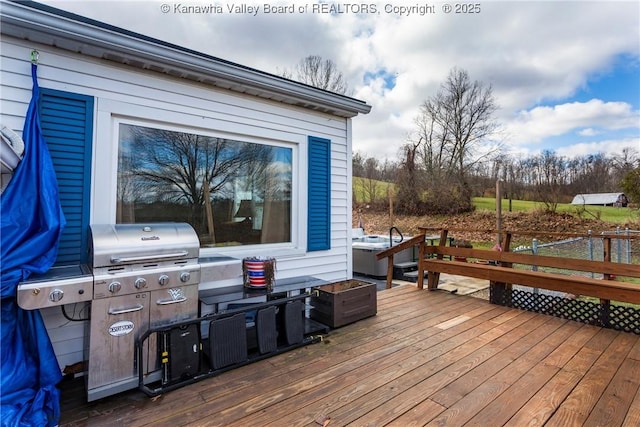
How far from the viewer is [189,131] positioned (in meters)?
2.97

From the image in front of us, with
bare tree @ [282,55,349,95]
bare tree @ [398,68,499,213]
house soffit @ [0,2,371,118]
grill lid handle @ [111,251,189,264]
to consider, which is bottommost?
grill lid handle @ [111,251,189,264]

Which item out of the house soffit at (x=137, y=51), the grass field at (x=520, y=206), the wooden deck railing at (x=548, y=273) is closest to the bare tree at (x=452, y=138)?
the grass field at (x=520, y=206)

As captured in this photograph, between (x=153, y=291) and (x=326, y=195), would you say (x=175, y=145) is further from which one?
(x=326, y=195)

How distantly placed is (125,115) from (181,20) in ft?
7.45

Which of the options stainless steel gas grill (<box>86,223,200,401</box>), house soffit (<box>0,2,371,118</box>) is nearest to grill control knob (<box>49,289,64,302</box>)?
stainless steel gas grill (<box>86,223,200,401</box>)

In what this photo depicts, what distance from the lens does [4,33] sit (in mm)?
2131

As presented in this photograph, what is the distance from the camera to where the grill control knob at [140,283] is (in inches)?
79.8

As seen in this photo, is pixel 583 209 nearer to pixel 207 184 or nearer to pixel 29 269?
pixel 207 184

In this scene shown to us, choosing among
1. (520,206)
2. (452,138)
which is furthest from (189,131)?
(452,138)

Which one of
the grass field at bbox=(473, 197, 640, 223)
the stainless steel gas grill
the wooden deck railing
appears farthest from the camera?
the grass field at bbox=(473, 197, 640, 223)

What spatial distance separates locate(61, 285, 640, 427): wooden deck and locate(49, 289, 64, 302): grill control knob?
72 centimetres

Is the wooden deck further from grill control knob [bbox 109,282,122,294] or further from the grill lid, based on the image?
the grill lid

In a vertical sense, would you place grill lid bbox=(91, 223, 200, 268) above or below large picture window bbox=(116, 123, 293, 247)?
below

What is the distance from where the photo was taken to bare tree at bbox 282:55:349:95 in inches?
614
